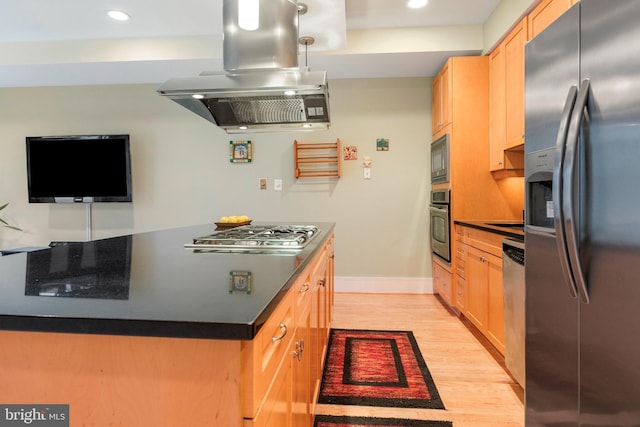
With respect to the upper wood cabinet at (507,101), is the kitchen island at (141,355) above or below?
below

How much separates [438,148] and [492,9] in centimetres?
126

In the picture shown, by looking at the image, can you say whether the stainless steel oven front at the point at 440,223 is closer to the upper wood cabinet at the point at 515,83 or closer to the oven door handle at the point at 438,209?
the oven door handle at the point at 438,209

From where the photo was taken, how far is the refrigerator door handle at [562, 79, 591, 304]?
1044mm

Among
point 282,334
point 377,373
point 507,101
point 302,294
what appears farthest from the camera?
point 507,101

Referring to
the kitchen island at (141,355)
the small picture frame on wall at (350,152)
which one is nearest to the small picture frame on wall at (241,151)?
the small picture frame on wall at (350,152)

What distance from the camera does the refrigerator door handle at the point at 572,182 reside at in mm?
1044

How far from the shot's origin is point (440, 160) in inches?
135

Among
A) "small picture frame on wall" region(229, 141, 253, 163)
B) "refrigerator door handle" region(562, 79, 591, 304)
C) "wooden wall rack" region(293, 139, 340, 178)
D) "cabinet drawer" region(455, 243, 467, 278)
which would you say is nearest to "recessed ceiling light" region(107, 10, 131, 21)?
"small picture frame on wall" region(229, 141, 253, 163)

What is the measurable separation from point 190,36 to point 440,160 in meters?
2.77

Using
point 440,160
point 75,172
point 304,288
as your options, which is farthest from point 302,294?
point 75,172

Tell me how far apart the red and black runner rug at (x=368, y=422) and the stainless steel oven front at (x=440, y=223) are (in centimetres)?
178

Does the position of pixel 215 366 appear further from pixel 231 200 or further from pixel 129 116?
pixel 129 116

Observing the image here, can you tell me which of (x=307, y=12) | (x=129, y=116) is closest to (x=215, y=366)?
(x=307, y=12)

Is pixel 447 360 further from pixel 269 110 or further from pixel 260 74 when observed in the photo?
pixel 260 74
